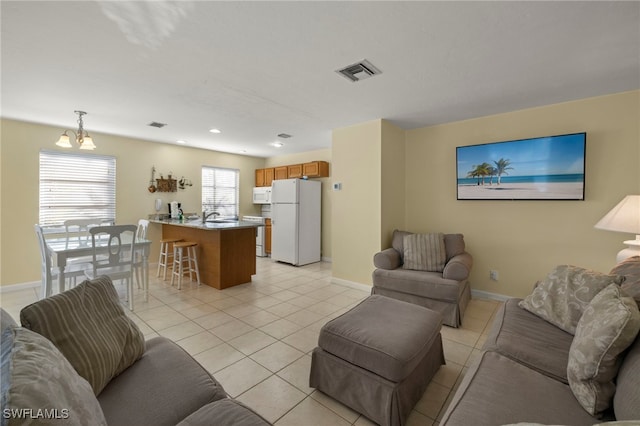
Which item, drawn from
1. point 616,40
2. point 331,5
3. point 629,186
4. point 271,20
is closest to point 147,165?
point 271,20

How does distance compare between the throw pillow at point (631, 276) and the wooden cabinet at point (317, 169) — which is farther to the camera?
the wooden cabinet at point (317, 169)

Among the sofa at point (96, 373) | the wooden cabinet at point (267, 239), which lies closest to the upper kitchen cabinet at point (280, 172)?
the wooden cabinet at point (267, 239)

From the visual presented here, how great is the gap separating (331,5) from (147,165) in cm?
504

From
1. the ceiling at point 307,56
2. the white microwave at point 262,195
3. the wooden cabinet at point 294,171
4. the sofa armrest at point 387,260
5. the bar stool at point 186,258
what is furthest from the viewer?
the white microwave at point 262,195

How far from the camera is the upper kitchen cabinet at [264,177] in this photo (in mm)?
6762

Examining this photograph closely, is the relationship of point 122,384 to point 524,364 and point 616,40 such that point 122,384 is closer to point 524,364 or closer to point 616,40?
point 524,364

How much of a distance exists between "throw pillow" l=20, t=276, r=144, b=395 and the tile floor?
2.86 ft

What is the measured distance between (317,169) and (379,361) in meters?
4.62

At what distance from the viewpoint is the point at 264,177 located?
6.91 m

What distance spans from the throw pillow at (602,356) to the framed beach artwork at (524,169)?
8.19 ft

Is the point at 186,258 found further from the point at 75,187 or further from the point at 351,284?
the point at 351,284

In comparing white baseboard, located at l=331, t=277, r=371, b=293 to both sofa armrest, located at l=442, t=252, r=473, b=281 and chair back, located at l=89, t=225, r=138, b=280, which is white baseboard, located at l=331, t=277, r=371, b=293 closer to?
sofa armrest, located at l=442, t=252, r=473, b=281

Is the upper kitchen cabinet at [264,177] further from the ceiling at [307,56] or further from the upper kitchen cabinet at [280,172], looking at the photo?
the ceiling at [307,56]

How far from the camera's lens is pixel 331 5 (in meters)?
1.64
